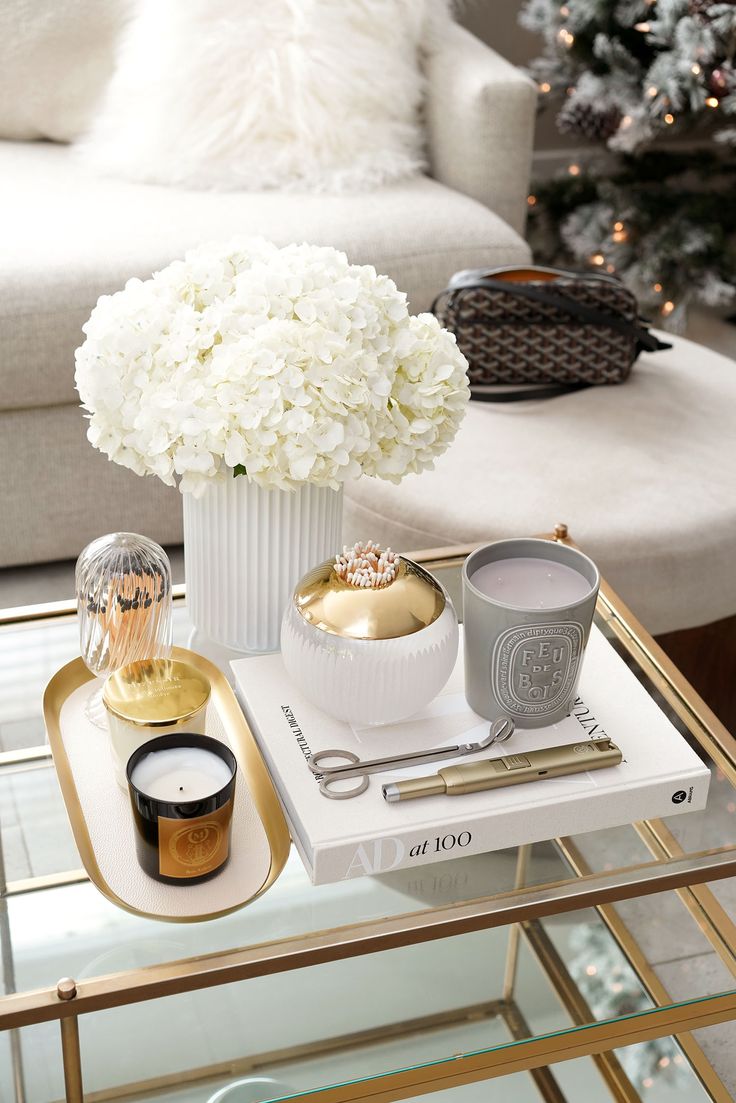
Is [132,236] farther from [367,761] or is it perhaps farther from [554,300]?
[367,761]

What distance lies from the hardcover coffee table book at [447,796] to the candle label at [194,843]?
57 mm

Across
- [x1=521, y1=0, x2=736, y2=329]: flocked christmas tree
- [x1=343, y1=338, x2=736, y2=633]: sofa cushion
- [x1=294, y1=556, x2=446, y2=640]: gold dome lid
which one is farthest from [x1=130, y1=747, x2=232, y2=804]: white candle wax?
[x1=521, y1=0, x2=736, y2=329]: flocked christmas tree

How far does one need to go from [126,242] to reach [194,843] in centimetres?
112

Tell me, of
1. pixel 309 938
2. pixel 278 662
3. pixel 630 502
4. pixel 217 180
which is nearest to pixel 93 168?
pixel 217 180

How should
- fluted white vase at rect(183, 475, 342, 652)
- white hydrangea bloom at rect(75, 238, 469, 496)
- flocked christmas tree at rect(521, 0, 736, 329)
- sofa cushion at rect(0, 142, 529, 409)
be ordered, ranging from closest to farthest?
white hydrangea bloom at rect(75, 238, 469, 496) → fluted white vase at rect(183, 475, 342, 652) → sofa cushion at rect(0, 142, 529, 409) → flocked christmas tree at rect(521, 0, 736, 329)

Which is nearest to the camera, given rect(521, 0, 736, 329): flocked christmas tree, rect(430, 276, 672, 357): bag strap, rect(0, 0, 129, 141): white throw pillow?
rect(430, 276, 672, 357): bag strap

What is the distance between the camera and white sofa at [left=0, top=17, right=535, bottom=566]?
5.25 ft

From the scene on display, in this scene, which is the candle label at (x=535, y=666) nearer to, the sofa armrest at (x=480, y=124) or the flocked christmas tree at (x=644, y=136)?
the sofa armrest at (x=480, y=124)

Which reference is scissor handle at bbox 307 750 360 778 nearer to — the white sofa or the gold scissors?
the gold scissors

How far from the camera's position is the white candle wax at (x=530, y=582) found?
91 cm

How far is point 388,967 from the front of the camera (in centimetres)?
94

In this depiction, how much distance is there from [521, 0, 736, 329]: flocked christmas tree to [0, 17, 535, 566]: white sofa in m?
0.48

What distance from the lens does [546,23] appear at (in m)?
2.45

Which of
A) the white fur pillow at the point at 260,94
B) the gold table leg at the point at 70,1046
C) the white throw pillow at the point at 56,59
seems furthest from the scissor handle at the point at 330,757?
the white throw pillow at the point at 56,59
